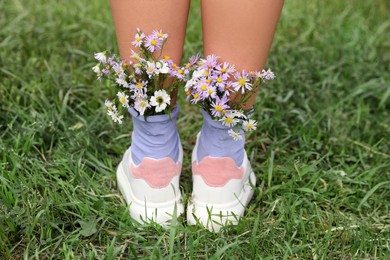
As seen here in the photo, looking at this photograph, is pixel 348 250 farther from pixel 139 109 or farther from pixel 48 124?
pixel 48 124

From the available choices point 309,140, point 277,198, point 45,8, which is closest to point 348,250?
point 277,198

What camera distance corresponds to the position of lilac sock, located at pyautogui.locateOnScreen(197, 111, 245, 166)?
125 cm

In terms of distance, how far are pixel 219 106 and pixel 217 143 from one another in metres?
0.15

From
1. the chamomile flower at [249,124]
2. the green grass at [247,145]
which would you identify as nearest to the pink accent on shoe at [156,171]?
the green grass at [247,145]

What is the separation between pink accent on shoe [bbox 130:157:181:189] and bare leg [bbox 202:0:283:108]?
0.28 meters

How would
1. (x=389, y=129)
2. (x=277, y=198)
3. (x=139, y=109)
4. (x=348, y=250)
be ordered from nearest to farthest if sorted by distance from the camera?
(x=139, y=109)
(x=348, y=250)
(x=277, y=198)
(x=389, y=129)

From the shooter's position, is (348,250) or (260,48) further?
(348,250)

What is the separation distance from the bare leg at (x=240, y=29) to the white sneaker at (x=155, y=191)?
0.96 ft

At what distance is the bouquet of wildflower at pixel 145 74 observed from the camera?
1151 mm

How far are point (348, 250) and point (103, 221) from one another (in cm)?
58

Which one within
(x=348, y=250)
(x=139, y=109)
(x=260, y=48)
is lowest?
(x=348, y=250)

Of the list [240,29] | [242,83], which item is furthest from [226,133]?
[240,29]

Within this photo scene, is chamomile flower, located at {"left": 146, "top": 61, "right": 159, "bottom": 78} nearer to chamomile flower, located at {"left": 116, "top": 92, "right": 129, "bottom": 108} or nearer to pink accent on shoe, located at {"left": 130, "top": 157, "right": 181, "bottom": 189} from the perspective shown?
chamomile flower, located at {"left": 116, "top": 92, "right": 129, "bottom": 108}

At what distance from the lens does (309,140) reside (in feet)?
5.41
